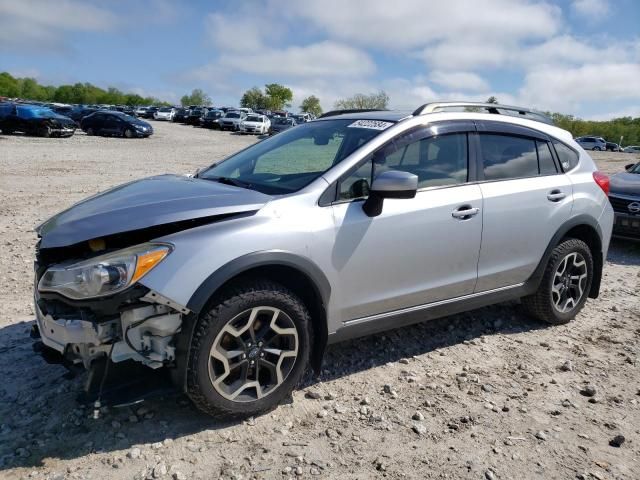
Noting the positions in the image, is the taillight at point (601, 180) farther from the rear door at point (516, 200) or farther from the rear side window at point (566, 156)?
the rear door at point (516, 200)

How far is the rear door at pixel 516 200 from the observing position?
4.04m

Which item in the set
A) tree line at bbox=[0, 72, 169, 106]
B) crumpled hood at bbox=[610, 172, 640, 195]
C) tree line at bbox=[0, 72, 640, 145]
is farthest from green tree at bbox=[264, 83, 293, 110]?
crumpled hood at bbox=[610, 172, 640, 195]

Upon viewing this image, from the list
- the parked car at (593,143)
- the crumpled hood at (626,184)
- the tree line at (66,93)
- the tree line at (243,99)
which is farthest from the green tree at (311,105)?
the crumpled hood at (626,184)

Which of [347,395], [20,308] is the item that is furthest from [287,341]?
[20,308]

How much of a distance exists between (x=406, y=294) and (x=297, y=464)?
135 cm

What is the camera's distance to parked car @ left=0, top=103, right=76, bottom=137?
25.5m

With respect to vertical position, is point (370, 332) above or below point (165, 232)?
below

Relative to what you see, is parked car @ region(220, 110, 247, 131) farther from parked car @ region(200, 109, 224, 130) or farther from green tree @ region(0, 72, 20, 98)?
green tree @ region(0, 72, 20, 98)

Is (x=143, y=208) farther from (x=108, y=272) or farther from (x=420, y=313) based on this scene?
(x=420, y=313)

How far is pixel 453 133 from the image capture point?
3.96 meters

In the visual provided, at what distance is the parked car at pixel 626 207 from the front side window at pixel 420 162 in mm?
4934

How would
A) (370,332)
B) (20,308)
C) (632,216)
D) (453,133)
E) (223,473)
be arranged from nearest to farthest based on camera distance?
(223,473) < (370,332) < (453,133) < (20,308) < (632,216)

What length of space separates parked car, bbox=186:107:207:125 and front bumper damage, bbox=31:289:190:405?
48230mm

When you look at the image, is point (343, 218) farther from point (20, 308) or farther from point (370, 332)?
point (20, 308)
